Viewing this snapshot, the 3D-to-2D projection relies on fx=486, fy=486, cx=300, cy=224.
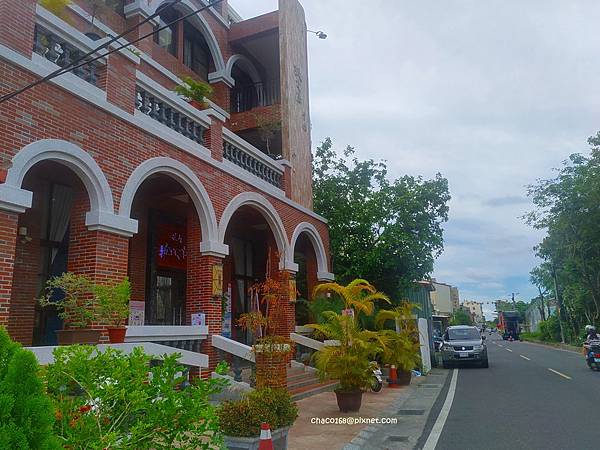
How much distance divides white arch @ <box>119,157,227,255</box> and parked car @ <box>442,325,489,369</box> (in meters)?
11.9

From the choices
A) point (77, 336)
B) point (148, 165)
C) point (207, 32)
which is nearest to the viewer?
point (77, 336)

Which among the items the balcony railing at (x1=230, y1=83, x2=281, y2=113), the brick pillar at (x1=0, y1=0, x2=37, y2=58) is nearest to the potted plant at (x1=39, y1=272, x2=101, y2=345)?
the brick pillar at (x1=0, y1=0, x2=37, y2=58)

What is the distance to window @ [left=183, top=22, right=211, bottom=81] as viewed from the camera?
1630cm

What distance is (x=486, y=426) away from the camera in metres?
8.07

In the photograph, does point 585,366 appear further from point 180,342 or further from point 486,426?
point 180,342

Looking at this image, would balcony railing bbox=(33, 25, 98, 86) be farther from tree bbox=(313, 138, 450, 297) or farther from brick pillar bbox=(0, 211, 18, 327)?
tree bbox=(313, 138, 450, 297)

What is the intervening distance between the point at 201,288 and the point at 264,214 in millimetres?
3528

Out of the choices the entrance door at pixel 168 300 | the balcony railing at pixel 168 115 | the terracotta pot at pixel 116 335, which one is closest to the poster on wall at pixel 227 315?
the entrance door at pixel 168 300

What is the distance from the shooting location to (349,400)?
9086mm

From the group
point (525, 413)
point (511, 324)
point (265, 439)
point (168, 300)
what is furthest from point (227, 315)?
point (511, 324)

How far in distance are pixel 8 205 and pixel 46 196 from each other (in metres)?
3.64

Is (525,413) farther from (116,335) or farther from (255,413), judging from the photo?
(116,335)

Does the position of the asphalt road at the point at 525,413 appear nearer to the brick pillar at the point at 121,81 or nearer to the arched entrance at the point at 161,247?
the arched entrance at the point at 161,247

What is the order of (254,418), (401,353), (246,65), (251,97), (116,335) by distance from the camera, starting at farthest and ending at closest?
(251,97) < (246,65) < (401,353) < (116,335) < (254,418)
